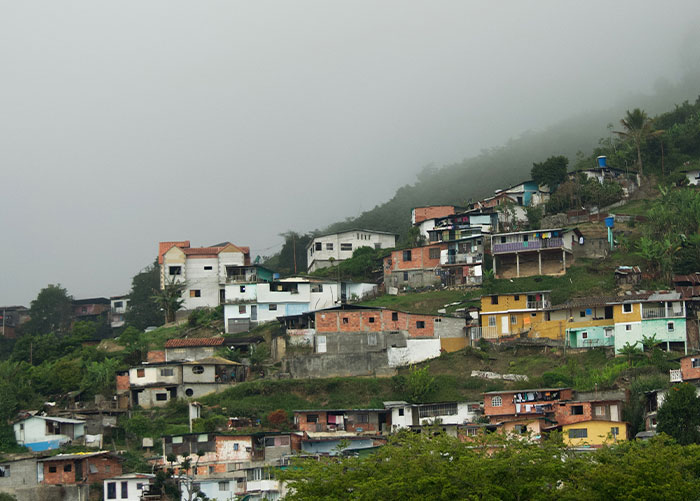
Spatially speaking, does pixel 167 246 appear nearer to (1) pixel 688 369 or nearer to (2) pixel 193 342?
(2) pixel 193 342

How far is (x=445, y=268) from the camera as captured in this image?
66.6 meters

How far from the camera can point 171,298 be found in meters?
69.8

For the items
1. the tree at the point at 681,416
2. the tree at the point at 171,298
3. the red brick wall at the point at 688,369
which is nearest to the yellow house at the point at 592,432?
the tree at the point at 681,416

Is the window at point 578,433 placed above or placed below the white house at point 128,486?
above

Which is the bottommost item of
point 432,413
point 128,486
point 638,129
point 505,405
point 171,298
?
point 128,486

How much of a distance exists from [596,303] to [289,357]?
17.0 meters

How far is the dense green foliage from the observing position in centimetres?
3077

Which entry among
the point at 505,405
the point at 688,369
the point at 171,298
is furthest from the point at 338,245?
the point at 688,369

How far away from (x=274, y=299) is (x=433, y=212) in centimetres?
1566

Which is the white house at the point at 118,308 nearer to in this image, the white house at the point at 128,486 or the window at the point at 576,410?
the white house at the point at 128,486

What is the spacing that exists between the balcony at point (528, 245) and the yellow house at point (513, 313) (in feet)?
20.8

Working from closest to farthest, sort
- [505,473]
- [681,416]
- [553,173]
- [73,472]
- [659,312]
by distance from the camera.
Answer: [505,473] < [681,416] < [73,472] < [659,312] < [553,173]

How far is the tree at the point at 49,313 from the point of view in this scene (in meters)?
79.4

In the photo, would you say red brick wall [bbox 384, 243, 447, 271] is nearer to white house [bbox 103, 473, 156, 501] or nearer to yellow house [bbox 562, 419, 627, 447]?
yellow house [bbox 562, 419, 627, 447]
